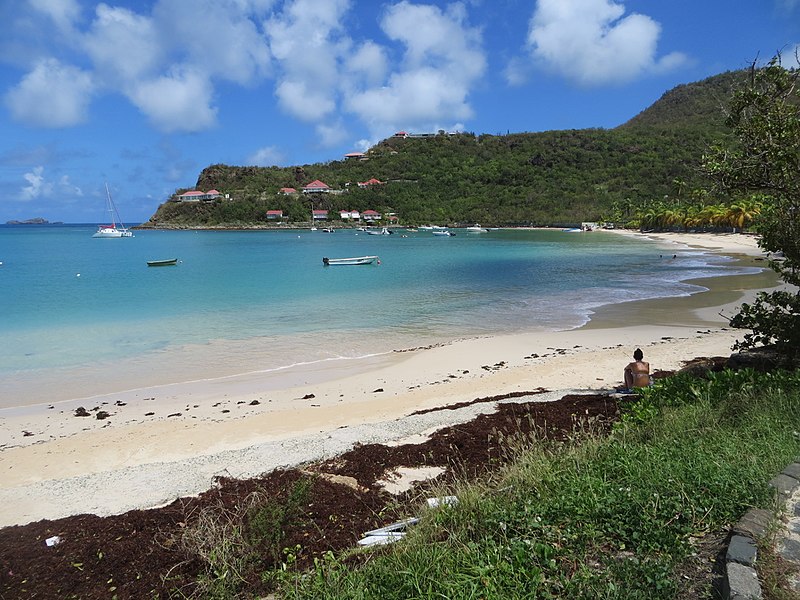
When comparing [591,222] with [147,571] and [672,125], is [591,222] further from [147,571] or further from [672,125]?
[147,571]

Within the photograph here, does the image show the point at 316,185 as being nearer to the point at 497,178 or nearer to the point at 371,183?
the point at 371,183

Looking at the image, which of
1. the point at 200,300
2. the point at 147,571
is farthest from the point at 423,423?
the point at 200,300

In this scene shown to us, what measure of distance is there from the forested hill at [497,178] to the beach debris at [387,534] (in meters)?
128

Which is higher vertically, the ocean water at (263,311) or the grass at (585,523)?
the grass at (585,523)

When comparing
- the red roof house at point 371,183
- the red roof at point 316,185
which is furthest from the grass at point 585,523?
the red roof at point 316,185

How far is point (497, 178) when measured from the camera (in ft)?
524

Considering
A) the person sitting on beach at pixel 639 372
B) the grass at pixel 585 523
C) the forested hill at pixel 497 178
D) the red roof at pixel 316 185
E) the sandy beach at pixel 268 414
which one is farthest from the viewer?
the red roof at pixel 316 185

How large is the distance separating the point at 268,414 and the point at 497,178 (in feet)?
520

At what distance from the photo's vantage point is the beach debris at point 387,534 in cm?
418

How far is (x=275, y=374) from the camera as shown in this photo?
547 inches

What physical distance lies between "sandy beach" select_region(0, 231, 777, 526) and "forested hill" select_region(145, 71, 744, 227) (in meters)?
117

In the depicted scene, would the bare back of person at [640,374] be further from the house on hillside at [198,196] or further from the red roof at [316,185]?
the house on hillside at [198,196]

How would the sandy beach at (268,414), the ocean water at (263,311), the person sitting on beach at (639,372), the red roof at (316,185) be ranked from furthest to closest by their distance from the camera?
the red roof at (316,185)
the ocean water at (263,311)
the person sitting on beach at (639,372)
the sandy beach at (268,414)

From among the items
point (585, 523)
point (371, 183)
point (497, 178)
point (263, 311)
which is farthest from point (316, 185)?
point (585, 523)
